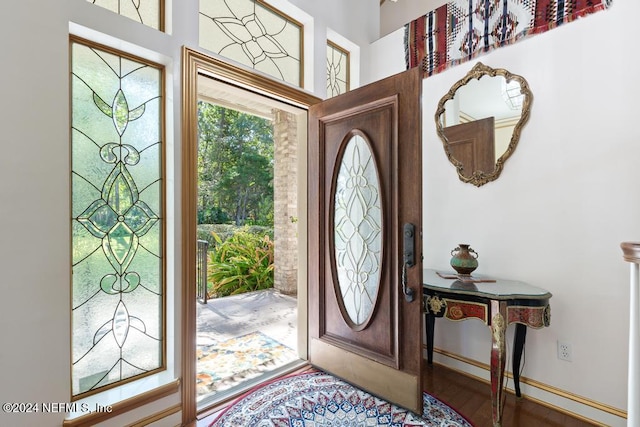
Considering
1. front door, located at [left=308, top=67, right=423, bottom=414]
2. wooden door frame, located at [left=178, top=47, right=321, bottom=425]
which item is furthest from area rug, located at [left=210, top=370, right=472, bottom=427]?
wooden door frame, located at [left=178, top=47, right=321, bottom=425]

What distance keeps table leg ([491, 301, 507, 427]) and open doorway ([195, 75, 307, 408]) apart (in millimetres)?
1421

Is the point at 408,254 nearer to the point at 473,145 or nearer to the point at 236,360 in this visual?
the point at 473,145

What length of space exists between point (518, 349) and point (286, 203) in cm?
369

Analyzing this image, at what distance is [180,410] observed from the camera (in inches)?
71.7

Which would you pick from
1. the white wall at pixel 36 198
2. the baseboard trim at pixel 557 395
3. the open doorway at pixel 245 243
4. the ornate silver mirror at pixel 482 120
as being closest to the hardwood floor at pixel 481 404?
the baseboard trim at pixel 557 395

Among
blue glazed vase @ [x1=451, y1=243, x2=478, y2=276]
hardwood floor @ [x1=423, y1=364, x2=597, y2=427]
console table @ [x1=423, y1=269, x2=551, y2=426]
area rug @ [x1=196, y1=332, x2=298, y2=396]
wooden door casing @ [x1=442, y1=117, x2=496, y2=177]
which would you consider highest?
wooden door casing @ [x1=442, y1=117, x2=496, y2=177]

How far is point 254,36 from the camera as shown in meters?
2.28

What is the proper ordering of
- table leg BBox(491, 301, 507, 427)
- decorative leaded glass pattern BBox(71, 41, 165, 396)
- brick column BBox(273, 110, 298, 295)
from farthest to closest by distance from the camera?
1. brick column BBox(273, 110, 298, 295)
2. table leg BBox(491, 301, 507, 427)
3. decorative leaded glass pattern BBox(71, 41, 165, 396)

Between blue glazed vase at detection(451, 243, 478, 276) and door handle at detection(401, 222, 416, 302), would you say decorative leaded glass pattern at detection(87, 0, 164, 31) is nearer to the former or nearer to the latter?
door handle at detection(401, 222, 416, 302)

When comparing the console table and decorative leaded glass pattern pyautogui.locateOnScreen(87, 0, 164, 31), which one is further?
the console table

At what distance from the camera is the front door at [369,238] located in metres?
1.88

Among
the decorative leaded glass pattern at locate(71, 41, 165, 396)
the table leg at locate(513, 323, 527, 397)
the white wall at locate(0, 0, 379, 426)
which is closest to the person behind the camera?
the white wall at locate(0, 0, 379, 426)

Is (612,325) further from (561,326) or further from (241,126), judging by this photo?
(241,126)

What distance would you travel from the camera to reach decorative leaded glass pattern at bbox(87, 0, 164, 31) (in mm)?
1671
